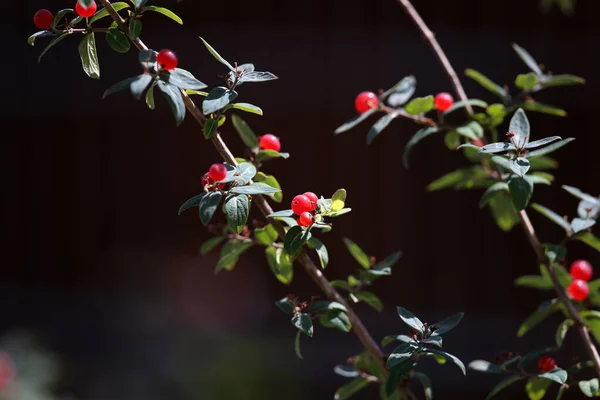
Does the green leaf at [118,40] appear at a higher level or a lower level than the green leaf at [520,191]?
higher

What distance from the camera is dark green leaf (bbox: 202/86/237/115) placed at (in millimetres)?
567

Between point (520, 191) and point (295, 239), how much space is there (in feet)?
0.71

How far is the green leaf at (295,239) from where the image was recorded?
599 mm

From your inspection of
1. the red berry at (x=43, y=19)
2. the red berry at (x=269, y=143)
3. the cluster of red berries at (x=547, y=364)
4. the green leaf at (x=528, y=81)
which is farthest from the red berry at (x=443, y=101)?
the red berry at (x=43, y=19)


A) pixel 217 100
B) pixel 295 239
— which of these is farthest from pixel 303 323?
pixel 217 100

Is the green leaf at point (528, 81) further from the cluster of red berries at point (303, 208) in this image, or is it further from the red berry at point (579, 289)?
the cluster of red berries at point (303, 208)

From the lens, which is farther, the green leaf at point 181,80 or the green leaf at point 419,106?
the green leaf at point 419,106

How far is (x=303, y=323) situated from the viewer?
61 cm

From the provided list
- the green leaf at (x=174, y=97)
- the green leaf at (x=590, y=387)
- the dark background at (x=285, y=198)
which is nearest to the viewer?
the green leaf at (x=174, y=97)

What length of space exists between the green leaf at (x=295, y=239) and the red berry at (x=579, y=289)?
1.16 ft

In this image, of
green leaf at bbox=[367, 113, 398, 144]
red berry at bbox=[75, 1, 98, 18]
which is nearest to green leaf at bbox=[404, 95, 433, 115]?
green leaf at bbox=[367, 113, 398, 144]

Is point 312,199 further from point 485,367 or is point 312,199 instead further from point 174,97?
point 485,367

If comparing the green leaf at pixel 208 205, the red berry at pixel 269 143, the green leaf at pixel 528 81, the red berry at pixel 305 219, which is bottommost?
the green leaf at pixel 528 81

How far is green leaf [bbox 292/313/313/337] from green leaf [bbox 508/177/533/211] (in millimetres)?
217
